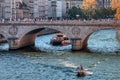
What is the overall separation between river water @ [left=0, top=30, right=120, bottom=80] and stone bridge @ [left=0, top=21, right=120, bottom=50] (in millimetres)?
2744

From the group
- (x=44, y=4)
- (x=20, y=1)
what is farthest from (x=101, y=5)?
(x=20, y=1)

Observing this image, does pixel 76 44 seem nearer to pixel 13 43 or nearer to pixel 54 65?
pixel 13 43

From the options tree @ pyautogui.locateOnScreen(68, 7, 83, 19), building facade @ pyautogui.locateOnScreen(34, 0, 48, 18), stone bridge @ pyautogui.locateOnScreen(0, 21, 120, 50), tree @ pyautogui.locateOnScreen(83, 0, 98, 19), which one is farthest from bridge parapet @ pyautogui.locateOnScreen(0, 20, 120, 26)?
building facade @ pyautogui.locateOnScreen(34, 0, 48, 18)

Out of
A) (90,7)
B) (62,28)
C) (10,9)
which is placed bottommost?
(62,28)

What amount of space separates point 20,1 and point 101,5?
173 ft

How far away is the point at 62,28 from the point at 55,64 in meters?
17.7

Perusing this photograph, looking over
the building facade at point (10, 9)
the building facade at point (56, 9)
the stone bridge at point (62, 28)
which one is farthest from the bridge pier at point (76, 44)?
the building facade at point (56, 9)

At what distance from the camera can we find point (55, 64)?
6400 centimetres

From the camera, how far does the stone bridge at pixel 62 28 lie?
78.2m

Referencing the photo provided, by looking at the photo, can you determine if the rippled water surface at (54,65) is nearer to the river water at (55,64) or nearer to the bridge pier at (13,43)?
the river water at (55,64)

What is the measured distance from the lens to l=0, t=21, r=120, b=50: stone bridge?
78.2 m

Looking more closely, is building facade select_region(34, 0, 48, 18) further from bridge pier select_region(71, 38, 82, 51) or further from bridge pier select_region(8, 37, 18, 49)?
bridge pier select_region(71, 38, 82, 51)

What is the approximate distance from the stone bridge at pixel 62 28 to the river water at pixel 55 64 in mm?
2744

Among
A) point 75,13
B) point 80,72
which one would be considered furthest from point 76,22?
point 75,13
